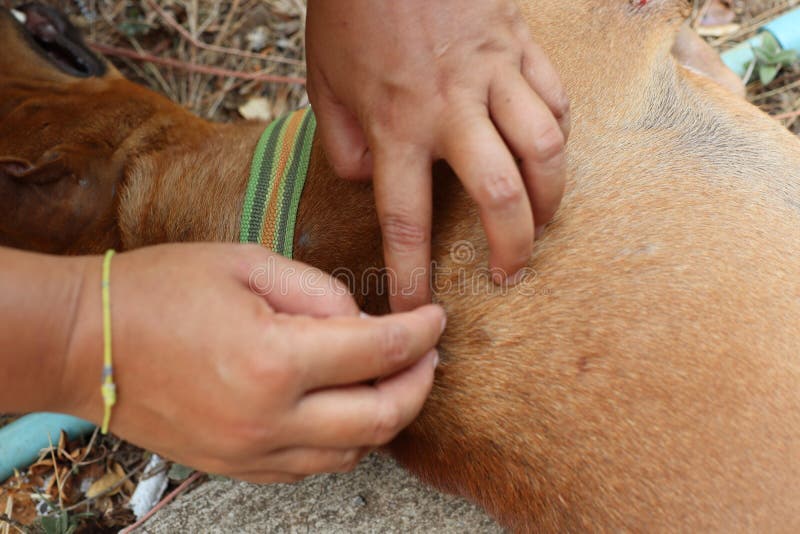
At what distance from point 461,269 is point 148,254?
2.47 feet

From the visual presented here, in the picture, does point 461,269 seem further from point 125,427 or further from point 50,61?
point 50,61

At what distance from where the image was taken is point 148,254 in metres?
1.19

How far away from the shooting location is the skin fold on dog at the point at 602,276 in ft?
4.71

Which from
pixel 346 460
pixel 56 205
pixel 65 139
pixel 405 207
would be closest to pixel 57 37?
pixel 65 139

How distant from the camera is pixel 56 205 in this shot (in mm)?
1923

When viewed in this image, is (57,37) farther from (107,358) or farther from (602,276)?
(602,276)

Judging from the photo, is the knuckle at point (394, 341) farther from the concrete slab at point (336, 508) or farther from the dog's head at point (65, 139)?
the dog's head at point (65, 139)

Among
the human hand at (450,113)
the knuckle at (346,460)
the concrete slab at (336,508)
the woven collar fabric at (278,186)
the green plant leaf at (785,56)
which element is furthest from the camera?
the green plant leaf at (785,56)

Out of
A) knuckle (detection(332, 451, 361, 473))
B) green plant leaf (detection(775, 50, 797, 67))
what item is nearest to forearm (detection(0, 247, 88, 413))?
knuckle (detection(332, 451, 361, 473))

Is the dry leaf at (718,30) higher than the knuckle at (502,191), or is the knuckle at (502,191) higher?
the knuckle at (502,191)

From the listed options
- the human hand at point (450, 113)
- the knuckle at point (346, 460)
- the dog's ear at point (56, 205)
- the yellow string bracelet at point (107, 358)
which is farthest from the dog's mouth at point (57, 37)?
the knuckle at point (346, 460)

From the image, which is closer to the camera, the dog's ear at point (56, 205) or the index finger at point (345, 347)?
the index finger at point (345, 347)

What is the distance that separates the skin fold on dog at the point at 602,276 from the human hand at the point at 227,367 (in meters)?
0.47

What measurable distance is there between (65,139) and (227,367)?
1.40 metres
